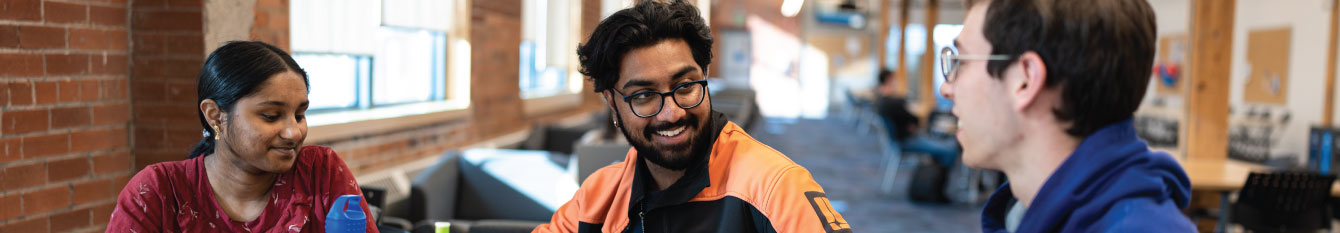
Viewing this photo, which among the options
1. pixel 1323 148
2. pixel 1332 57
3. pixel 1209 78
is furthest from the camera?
pixel 1332 57

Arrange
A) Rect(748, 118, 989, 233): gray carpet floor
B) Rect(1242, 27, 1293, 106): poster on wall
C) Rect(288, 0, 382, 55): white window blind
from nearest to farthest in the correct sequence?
Rect(288, 0, 382, 55): white window blind < Rect(748, 118, 989, 233): gray carpet floor < Rect(1242, 27, 1293, 106): poster on wall

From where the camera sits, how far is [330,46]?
3.53m

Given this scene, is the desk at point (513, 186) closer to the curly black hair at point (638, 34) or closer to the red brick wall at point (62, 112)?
the red brick wall at point (62, 112)

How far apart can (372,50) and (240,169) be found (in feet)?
6.91

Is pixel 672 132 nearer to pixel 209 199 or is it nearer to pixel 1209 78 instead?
pixel 209 199

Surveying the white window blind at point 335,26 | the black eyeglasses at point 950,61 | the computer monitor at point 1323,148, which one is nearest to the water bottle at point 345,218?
the black eyeglasses at point 950,61

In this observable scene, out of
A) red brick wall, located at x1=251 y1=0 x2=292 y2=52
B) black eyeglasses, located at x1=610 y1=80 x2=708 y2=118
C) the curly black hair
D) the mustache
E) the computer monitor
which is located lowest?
the computer monitor

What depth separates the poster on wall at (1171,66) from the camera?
1341 cm

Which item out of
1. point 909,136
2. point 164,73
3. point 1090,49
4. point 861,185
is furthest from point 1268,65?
point 1090,49

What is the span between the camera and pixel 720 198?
1.56 m

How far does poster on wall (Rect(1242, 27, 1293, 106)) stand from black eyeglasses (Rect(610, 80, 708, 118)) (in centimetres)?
1134

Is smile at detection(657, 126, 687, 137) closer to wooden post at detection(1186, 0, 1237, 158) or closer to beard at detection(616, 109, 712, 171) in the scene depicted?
beard at detection(616, 109, 712, 171)

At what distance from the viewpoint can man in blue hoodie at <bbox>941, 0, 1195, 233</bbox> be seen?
836 millimetres

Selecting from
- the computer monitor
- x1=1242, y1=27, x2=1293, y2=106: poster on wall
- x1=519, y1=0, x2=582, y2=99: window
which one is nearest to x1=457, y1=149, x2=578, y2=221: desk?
x1=519, y1=0, x2=582, y2=99: window
